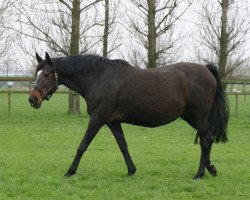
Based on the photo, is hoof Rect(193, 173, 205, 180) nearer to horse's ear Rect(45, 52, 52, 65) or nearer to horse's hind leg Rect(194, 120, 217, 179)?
horse's hind leg Rect(194, 120, 217, 179)

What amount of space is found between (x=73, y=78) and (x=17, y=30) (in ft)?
45.8

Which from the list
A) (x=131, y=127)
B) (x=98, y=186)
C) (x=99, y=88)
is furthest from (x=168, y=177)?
(x=131, y=127)

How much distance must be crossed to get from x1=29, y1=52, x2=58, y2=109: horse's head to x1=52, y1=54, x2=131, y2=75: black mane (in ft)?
0.51

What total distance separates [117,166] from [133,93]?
1.95 m

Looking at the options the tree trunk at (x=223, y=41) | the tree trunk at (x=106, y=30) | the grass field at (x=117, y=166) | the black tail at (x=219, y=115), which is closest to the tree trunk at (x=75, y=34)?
the tree trunk at (x=106, y=30)

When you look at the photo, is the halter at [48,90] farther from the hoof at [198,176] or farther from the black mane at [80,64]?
the hoof at [198,176]

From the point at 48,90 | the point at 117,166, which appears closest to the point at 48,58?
the point at 48,90

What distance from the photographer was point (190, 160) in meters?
9.23

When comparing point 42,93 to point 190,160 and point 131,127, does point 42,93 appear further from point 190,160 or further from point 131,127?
point 131,127

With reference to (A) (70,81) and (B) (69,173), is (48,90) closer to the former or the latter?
(A) (70,81)

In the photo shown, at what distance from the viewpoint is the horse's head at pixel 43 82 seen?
23.7ft

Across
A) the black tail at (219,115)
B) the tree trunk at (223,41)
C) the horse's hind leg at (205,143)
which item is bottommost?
the horse's hind leg at (205,143)

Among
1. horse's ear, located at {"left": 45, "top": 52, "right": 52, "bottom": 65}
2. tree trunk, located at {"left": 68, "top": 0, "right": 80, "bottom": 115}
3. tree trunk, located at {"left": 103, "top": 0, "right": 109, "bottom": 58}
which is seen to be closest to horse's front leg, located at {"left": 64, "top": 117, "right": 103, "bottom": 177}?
horse's ear, located at {"left": 45, "top": 52, "right": 52, "bottom": 65}

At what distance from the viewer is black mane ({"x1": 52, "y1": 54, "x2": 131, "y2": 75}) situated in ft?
24.6
